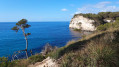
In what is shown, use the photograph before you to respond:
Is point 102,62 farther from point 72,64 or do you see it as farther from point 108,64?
point 72,64

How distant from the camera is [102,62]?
9.96 feet

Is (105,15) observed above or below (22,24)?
above

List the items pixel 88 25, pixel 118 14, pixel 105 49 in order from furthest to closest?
pixel 88 25 < pixel 118 14 < pixel 105 49

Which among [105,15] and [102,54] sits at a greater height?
[105,15]

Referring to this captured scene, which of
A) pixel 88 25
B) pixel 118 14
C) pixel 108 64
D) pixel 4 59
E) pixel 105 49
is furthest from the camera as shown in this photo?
pixel 88 25

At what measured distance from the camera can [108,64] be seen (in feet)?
9.64

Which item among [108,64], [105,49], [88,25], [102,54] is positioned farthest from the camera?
[88,25]

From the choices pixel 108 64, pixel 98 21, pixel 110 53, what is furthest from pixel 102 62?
pixel 98 21

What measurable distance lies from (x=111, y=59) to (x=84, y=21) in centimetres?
5914

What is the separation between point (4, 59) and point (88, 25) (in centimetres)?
5644

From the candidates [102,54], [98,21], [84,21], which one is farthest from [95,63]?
[84,21]

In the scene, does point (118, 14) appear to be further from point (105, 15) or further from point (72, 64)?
point (72, 64)

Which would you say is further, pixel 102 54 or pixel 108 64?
pixel 102 54

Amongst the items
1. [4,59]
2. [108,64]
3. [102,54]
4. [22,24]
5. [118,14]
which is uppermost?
[118,14]
